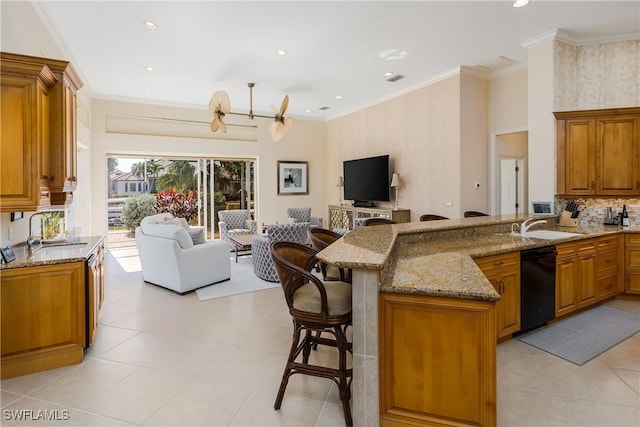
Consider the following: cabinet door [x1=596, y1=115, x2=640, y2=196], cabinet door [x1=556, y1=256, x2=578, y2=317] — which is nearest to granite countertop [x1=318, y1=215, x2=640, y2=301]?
cabinet door [x1=556, y1=256, x2=578, y2=317]

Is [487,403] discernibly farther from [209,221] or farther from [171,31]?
[209,221]

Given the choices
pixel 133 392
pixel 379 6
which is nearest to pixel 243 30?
pixel 379 6

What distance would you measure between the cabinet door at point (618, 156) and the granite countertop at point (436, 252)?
0.53 m

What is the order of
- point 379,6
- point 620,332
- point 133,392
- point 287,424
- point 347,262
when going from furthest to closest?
point 379,6
point 620,332
point 133,392
point 287,424
point 347,262

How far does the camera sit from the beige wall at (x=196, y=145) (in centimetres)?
727

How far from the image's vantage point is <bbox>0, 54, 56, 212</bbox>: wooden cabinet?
2.66 meters

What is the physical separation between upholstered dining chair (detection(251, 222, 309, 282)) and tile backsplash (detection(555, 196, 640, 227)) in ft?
11.5

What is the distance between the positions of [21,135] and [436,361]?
11.5 feet

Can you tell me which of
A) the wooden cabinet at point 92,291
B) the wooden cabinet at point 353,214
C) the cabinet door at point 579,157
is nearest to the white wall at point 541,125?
the cabinet door at point 579,157

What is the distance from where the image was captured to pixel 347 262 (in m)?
1.87

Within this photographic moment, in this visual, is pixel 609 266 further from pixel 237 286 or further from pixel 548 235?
pixel 237 286

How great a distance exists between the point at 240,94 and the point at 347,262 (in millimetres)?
6233

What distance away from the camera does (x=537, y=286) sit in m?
3.24

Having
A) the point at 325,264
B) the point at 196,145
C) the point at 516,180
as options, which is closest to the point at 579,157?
the point at 516,180
